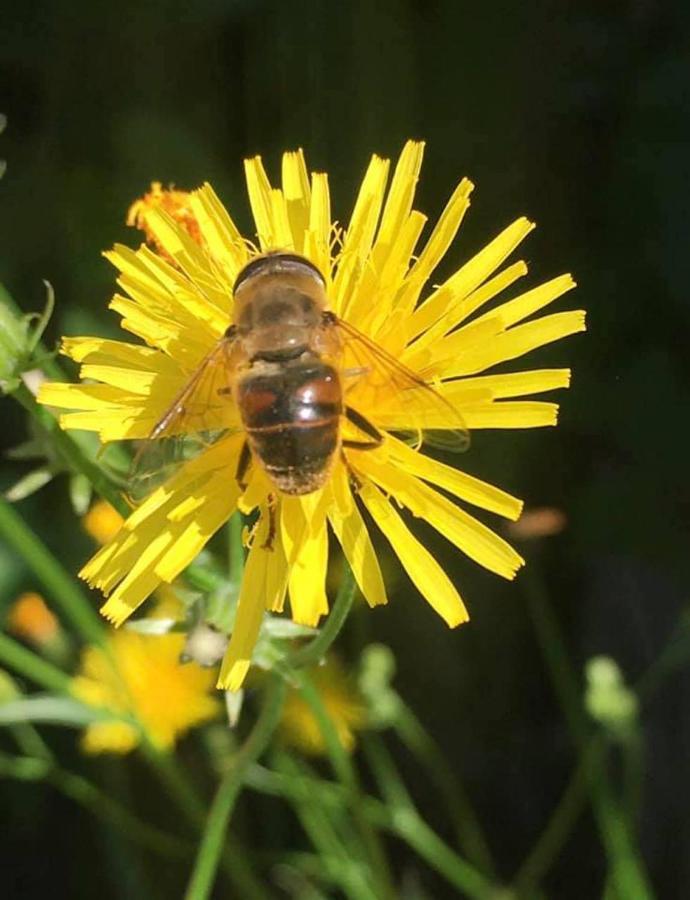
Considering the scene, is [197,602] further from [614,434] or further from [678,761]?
[678,761]

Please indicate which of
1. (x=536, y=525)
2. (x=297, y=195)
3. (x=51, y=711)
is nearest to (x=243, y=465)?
(x=297, y=195)

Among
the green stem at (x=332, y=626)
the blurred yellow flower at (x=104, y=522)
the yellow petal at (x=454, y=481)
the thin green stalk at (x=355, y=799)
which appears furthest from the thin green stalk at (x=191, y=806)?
the yellow petal at (x=454, y=481)

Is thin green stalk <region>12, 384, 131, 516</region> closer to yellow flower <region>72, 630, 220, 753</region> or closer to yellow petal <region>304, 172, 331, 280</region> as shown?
yellow petal <region>304, 172, 331, 280</region>

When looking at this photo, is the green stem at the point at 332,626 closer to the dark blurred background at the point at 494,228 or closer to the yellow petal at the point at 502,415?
the yellow petal at the point at 502,415

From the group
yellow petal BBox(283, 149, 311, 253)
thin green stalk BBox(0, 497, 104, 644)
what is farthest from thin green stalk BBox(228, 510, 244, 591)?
yellow petal BBox(283, 149, 311, 253)

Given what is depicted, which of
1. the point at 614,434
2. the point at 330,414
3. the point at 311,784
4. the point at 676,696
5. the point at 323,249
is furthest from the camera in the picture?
the point at 676,696

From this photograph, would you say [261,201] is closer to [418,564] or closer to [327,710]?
[418,564]

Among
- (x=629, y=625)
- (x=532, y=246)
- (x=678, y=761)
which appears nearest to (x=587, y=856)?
(x=678, y=761)
